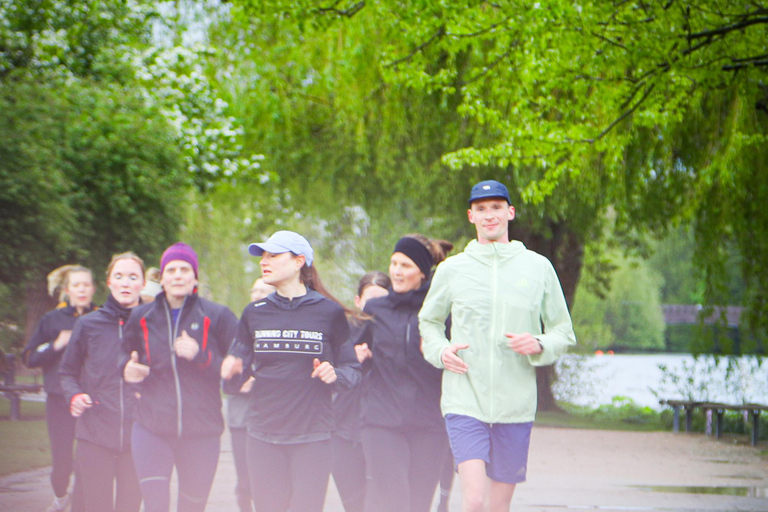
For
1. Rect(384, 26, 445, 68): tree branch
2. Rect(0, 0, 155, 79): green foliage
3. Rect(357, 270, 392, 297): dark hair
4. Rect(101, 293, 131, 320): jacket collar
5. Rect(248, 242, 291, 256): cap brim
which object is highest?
Rect(0, 0, 155, 79): green foliage

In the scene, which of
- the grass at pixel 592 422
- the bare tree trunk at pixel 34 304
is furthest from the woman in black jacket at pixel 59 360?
the bare tree trunk at pixel 34 304

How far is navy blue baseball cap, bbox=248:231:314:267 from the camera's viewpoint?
17.2ft

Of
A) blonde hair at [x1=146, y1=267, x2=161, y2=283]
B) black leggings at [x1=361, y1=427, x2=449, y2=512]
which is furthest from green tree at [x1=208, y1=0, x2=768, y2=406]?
black leggings at [x1=361, y1=427, x2=449, y2=512]

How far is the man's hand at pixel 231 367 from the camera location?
201 inches

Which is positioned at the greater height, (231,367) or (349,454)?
(231,367)

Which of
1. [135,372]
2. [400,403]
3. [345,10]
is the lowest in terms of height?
[400,403]

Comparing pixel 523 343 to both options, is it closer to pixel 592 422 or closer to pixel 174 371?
pixel 174 371

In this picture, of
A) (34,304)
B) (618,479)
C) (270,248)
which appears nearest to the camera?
(270,248)

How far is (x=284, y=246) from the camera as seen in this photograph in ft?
17.3

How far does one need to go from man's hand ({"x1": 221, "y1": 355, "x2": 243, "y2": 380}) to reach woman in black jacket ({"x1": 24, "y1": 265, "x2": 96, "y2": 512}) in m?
2.51

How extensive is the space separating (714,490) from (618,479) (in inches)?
43.6

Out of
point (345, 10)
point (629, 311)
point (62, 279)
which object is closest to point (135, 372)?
point (62, 279)

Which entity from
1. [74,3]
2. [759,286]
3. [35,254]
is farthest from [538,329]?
[74,3]

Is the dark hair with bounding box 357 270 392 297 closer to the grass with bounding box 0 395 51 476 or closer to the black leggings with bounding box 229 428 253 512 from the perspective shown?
the black leggings with bounding box 229 428 253 512
